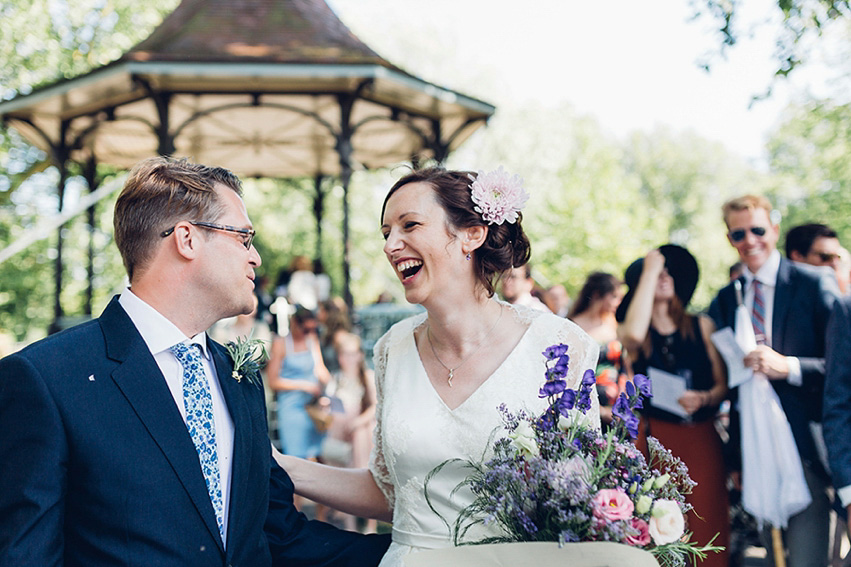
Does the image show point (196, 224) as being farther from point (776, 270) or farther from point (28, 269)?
point (28, 269)

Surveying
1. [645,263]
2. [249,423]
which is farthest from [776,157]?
[249,423]

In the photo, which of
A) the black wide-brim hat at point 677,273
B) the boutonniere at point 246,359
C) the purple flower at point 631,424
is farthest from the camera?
the black wide-brim hat at point 677,273

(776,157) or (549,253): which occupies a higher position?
(776,157)

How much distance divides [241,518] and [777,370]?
3.33 meters

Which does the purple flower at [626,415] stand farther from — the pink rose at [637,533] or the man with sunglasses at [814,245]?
the man with sunglasses at [814,245]

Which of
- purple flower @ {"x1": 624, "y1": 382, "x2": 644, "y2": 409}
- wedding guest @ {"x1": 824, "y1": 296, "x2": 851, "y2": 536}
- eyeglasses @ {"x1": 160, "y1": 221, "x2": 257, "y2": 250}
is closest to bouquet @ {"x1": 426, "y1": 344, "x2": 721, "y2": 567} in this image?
purple flower @ {"x1": 624, "y1": 382, "x2": 644, "y2": 409}

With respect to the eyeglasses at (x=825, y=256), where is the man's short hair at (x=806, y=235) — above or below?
above

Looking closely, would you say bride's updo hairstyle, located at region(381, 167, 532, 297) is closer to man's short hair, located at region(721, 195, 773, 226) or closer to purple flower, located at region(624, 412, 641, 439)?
purple flower, located at region(624, 412, 641, 439)

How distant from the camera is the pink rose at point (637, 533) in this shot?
1.71 metres

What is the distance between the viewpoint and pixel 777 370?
4191 mm

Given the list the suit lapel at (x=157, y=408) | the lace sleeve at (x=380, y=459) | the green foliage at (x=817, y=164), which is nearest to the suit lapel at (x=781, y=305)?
the lace sleeve at (x=380, y=459)

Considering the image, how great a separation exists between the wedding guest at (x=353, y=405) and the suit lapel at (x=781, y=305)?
12.9 feet

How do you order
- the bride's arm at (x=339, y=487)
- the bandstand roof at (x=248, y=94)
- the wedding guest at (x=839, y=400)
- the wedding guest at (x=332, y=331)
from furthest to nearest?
the bandstand roof at (x=248, y=94)
the wedding guest at (x=332, y=331)
the wedding guest at (x=839, y=400)
the bride's arm at (x=339, y=487)

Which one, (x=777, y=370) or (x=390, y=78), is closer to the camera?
(x=777, y=370)
